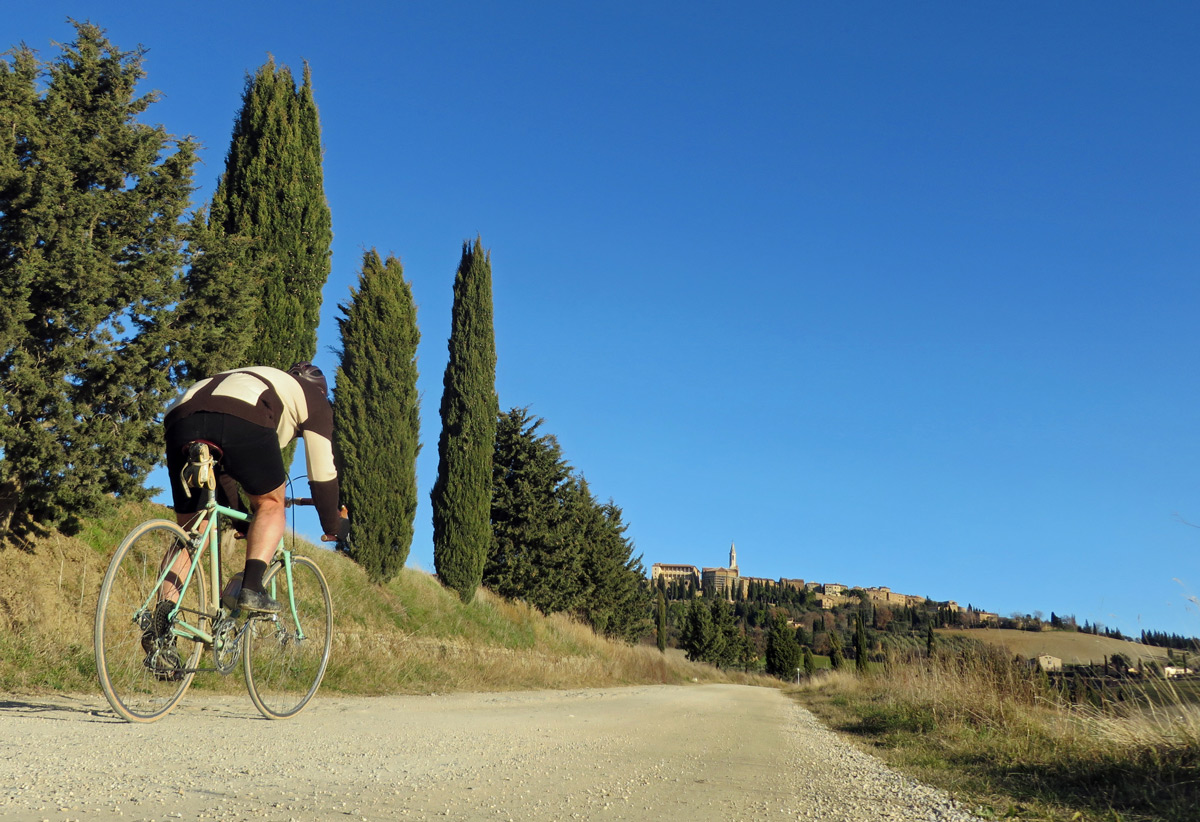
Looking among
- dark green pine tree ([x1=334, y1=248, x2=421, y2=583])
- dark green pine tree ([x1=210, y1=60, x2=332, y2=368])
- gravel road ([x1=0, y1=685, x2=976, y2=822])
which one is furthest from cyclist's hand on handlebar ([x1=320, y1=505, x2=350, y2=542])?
dark green pine tree ([x1=334, y1=248, x2=421, y2=583])

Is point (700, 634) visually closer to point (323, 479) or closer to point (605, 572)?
point (605, 572)

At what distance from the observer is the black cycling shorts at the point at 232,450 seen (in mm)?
3785

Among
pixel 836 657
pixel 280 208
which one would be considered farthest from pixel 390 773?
pixel 836 657

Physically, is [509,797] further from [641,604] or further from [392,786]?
[641,604]

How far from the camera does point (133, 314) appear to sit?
26.6 feet

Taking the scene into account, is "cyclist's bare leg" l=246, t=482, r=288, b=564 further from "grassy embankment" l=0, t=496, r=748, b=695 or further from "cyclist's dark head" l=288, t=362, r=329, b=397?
"grassy embankment" l=0, t=496, r=748, b=695

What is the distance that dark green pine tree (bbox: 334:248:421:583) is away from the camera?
17109 mm

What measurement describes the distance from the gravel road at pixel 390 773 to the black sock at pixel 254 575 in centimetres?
71

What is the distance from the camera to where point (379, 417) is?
1773 centimetres

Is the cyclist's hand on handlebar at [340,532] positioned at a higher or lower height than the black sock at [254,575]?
higher

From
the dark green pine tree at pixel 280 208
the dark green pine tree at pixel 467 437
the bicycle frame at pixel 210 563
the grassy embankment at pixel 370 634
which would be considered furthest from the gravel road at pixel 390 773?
the dark green pine tree at pixel 467 437

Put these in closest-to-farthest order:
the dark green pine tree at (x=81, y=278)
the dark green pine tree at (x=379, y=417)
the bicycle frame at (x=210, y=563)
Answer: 1. the bicycle frame at (x=210, y=563)
2. the dark green pine tree at (x=81, y=278)
3. the dark green pine tree at (x=379, y=417)

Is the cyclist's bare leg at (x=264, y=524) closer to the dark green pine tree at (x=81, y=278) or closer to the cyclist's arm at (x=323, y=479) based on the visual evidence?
the cyclist's arm at (x=323, y=479)

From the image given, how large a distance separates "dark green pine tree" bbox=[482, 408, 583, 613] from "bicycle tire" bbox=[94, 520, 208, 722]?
64.2 ft
